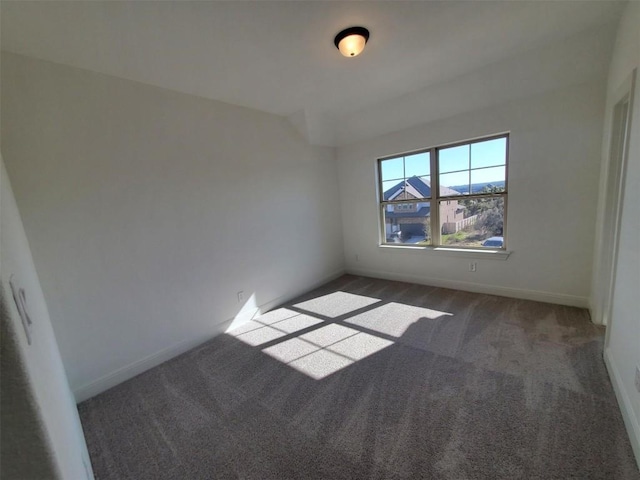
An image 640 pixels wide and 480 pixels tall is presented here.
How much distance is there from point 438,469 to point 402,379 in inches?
26.5

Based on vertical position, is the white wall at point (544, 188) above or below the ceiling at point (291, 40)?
below

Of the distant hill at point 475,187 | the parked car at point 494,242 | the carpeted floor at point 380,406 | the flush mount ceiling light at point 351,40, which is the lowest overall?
the carpeted floor at point 380,406

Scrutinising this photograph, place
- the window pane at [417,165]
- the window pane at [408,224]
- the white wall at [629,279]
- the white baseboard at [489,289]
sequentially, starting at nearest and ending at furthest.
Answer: the white wall at [629,279] < the white baseboard at [489,289] < the window pane at [417,165] < the window pane at [408,224]

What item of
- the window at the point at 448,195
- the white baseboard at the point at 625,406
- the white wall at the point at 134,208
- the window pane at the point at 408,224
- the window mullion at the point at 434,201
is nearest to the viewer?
the white baseboard at the point at 625,406

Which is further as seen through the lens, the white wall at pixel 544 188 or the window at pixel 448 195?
the window at pixel 448 195

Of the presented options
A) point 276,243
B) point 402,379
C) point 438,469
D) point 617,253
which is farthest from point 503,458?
point 276,243

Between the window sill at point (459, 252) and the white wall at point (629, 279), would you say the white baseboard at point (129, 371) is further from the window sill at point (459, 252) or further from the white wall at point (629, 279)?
the white wall at point (629, 279)

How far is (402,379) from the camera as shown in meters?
2.04

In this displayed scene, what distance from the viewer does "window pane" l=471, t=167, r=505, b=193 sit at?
3205 millimetres

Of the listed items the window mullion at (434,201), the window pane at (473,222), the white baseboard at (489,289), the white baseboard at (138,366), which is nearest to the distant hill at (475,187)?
the window pane at (473,222)

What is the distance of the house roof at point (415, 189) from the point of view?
371 cm

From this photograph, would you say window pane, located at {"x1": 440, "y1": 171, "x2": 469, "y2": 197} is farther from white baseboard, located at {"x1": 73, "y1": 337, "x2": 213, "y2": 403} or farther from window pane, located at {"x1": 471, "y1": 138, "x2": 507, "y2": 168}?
white baseboard, located at {"x1": 73, "y1": 337, "x2": 213, "y2": 403}

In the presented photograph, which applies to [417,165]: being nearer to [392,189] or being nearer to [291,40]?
[392,189]

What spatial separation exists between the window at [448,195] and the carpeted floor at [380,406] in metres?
1.18
